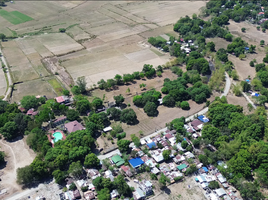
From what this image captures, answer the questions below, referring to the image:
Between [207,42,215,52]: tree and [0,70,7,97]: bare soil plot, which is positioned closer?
[0,70,7,97]: bare soil plot

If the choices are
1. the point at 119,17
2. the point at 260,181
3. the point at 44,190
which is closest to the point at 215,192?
the point at 260,181

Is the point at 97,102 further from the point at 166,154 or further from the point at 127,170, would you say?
the point at 166,154

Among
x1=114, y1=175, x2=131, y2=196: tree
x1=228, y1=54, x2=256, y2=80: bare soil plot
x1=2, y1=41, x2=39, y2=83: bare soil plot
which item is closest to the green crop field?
x1=2, y1=41, x2=39, y2=83: bare soil plot

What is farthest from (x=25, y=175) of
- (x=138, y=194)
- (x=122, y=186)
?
(x=138, y=194)

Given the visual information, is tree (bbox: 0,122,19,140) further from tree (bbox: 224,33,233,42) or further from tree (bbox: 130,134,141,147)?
tree (bbox: 224,33,233,42)

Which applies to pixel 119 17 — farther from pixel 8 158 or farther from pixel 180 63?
pixel 8 158

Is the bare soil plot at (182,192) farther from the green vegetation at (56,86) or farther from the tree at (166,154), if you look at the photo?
the green vegetation at (56,86)

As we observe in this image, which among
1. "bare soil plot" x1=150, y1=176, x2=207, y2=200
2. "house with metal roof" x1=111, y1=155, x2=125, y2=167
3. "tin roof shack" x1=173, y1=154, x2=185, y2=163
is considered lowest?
"bare soil plot" x1=150, y1=176, x2=207, y2=200
